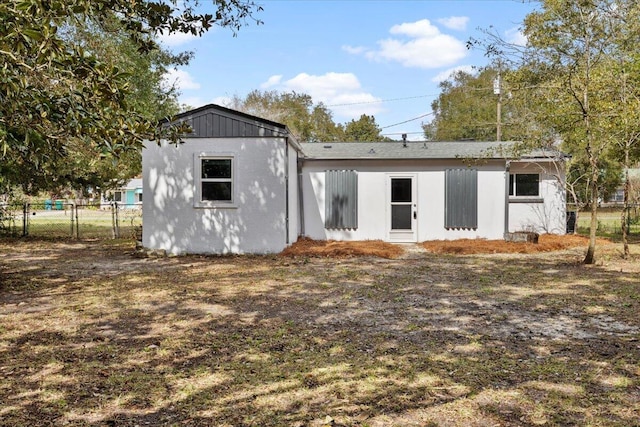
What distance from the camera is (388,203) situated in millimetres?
13727

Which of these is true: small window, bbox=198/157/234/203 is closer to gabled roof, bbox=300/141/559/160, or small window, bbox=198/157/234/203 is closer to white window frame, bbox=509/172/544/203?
gabled roof, bbox=300/141/559/160

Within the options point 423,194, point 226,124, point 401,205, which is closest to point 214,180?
point 226,124

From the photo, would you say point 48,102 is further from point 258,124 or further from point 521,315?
point 258,124

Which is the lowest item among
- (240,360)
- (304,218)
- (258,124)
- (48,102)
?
(240,360)

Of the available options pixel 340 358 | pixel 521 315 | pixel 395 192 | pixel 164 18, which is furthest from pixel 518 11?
pixel 340 358

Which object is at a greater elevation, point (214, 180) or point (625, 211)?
point (214, 180)

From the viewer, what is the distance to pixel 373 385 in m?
3.46

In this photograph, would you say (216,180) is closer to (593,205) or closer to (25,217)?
(593,205)

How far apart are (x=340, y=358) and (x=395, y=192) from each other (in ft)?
33.0

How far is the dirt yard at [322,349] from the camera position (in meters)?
3.06

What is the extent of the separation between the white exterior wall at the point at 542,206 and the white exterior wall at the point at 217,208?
23.0 ft

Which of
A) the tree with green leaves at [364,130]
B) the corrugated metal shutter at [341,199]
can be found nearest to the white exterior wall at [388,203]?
the corrugated metal shutter at [341,199]

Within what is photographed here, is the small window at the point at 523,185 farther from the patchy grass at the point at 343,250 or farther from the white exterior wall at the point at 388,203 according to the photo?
the patchy grass at the point at 343,250

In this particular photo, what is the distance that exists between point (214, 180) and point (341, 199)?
402 cm
